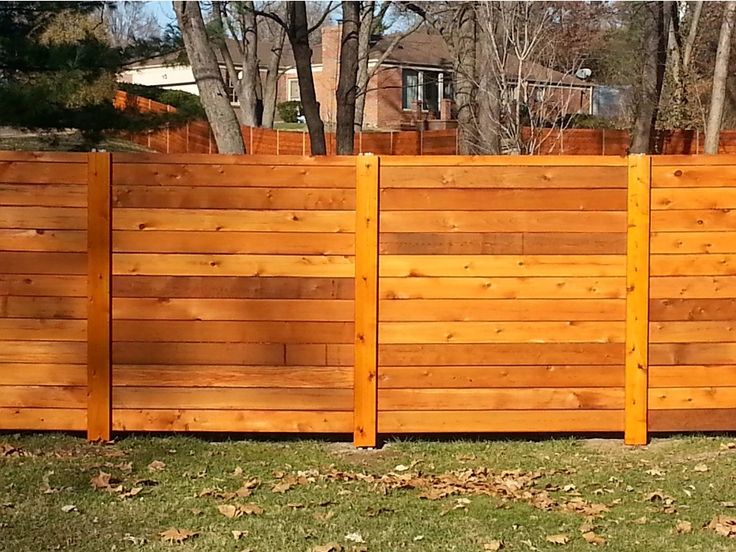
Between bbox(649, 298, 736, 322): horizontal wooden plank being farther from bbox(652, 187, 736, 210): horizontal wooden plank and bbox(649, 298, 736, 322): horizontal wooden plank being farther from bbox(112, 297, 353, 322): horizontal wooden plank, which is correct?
bbox(112, 297, 353, 322): horizontal wooden plank

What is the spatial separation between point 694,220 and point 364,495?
8.96ft

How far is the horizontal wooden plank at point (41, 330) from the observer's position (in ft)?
19.7

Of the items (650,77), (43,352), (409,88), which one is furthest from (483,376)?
(409,88)

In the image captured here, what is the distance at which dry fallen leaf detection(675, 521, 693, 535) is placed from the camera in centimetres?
448

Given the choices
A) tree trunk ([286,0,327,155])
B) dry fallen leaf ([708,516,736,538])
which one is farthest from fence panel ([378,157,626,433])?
tree trunk ([286,0,327,155])

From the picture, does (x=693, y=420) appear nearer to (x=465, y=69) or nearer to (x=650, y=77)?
(x=465, y=69)

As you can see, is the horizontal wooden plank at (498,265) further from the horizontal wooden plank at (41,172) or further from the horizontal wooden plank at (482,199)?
the horizontal wooden plank at (41,172)

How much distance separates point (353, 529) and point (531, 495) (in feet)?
3.58

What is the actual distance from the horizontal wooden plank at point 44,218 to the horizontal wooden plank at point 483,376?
6.86 feet

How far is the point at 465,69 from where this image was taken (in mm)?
13969

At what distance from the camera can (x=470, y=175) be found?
598 cm

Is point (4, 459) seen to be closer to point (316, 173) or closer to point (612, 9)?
point (316, 173)

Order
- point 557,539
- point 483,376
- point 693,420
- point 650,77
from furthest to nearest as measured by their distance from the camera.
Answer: point 650,77, point 693,420, point 483,376, point 557,539

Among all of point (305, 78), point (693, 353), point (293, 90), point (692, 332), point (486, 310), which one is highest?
point (293, 90)
